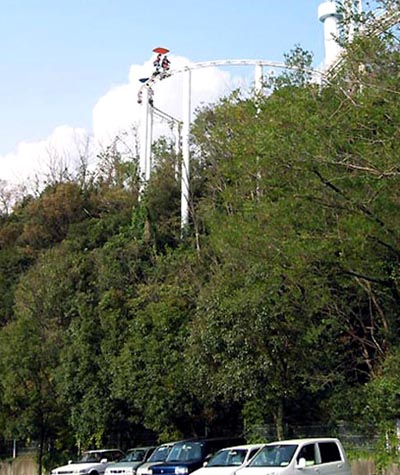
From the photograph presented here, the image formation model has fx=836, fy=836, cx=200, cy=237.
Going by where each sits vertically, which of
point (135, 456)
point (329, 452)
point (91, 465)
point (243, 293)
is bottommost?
point (91, 465)

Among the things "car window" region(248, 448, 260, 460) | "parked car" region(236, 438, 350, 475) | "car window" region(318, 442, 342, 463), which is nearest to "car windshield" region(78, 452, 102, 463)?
"car window" region(248, 448, 260, 460)

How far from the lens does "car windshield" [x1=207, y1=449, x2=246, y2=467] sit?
2125 centimetres

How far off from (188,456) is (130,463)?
3.96 meters

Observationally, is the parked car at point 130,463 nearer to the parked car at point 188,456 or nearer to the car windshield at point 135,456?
the car windshield at point 135,456

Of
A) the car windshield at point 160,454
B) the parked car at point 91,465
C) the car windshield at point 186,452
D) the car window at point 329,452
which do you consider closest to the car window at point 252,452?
the car window at point 329,452

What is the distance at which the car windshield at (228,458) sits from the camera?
69.7 feet

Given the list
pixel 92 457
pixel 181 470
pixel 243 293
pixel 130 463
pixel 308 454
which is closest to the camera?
pixel 308 454

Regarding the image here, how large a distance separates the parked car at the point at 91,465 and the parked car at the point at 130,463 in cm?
121

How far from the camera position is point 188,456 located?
79.6 feet

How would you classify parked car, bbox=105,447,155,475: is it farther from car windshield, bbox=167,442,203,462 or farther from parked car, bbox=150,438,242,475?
parked car, bbox=150,438,242,475

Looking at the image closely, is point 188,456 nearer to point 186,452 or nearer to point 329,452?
point 186,452

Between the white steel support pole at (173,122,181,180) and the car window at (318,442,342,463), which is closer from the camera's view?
the car window at (318,442,342,463)

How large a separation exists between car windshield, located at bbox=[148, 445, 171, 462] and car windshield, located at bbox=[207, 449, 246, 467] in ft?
15.6

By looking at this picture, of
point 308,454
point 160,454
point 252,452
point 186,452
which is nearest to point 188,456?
point 186,452
